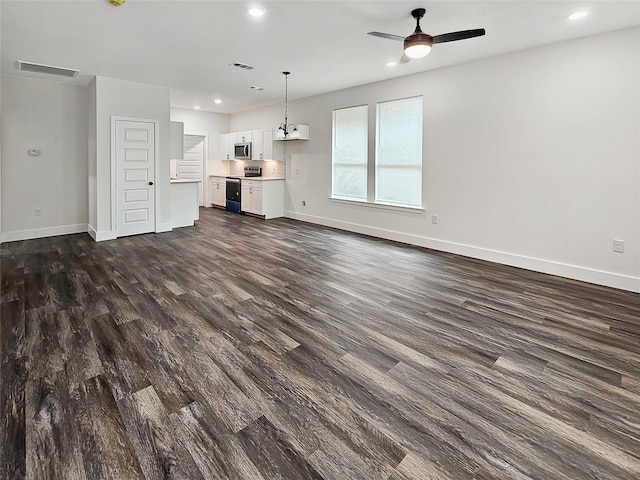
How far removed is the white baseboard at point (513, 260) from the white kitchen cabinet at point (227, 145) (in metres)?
4.33

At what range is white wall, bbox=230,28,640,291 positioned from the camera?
157 inches

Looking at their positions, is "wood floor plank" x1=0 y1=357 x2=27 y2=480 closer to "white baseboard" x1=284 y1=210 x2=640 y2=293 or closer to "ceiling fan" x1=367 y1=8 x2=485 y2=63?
"ceiling fan" x1=367 y1=8 x2=485 y2=63

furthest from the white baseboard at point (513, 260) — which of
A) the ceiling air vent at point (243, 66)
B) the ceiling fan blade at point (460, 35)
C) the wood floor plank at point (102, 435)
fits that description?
the wood floor plank at point (102, 435)

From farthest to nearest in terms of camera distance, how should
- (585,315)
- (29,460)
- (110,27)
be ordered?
(110,27), (585,315), (29,460)

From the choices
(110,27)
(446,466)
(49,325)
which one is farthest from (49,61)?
(446,466)

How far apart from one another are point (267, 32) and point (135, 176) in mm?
3726

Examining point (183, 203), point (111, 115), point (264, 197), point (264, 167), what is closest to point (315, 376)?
point (111, 115)

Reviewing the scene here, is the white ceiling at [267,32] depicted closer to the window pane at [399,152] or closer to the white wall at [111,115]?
the white wall at [111,115]

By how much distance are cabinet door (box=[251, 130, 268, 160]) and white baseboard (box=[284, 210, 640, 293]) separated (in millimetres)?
2958

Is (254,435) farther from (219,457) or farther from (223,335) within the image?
(223,335)

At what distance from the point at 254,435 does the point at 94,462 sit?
0.69m

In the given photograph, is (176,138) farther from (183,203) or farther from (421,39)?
(421,39)

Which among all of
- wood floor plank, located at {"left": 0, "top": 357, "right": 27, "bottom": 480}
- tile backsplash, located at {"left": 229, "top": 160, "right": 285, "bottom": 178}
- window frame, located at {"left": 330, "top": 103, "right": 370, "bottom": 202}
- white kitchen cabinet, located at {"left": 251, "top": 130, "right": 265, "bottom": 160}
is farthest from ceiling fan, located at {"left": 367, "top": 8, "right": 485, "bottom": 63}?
→ white kitchen cabinet, located at {"left": 251, "top": 130, "right": 265, "bottom": 160}

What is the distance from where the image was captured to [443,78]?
545cm
